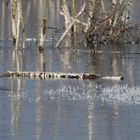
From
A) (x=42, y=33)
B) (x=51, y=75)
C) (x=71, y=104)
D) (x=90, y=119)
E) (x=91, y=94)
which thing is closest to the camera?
(x=90, y=119)

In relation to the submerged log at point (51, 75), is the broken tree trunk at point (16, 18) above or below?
above

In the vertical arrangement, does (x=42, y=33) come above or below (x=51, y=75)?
above

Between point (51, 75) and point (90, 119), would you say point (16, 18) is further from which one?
point (90, 119)

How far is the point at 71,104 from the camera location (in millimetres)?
16969

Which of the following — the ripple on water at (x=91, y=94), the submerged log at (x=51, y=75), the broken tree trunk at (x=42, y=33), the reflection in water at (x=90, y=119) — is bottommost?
the reflection in water at (x=90, y=119)

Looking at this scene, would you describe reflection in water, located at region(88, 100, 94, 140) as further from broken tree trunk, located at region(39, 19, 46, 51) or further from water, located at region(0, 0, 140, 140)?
broken tree trunk, located at region(39, 19, 46, 51)

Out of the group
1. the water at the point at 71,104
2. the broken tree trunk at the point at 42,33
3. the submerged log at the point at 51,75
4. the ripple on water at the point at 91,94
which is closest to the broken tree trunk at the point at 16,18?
the broken tree trunk at the point at 42,33

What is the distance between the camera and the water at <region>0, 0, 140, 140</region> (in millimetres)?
13547

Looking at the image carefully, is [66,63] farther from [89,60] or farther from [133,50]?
[133,50]

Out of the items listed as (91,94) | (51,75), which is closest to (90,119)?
(91,94)

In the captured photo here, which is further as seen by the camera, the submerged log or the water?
the submerged log

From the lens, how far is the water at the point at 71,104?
13547mm

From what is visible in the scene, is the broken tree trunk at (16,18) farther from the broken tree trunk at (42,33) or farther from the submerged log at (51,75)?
the submerged log at (51,75)

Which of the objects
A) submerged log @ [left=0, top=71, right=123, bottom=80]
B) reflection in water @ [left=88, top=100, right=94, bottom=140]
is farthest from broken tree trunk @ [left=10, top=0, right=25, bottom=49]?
reflection in water @ [left=88, top=100, right=94, bottom=140]
